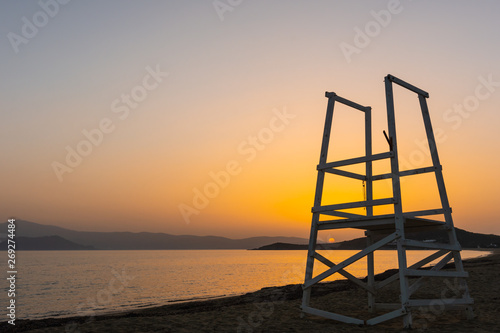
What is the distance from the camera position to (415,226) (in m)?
8.48

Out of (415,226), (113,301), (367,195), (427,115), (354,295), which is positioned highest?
(427,115)

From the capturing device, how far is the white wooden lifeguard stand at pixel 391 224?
749cm

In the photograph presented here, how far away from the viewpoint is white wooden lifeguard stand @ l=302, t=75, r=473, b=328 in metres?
7.49

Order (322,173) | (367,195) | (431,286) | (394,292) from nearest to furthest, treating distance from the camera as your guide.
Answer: (322,173), (367,195), (394,292), (431,286)

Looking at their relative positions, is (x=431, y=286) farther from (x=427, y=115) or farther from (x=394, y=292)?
(x=427, y=115)

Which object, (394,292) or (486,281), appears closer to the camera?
(394,292)

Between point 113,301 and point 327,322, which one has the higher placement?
point 327,322

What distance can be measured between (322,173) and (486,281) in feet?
40.1

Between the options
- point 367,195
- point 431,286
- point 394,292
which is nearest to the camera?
point 367,195

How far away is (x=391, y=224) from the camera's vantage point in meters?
7.95

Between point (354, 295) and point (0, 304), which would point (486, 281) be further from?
point (0, 304)

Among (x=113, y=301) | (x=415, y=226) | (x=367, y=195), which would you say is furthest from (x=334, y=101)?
(x=113, y=301)

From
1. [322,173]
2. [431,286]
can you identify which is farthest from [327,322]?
[431,286]

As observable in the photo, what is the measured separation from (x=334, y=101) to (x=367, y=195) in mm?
2306
